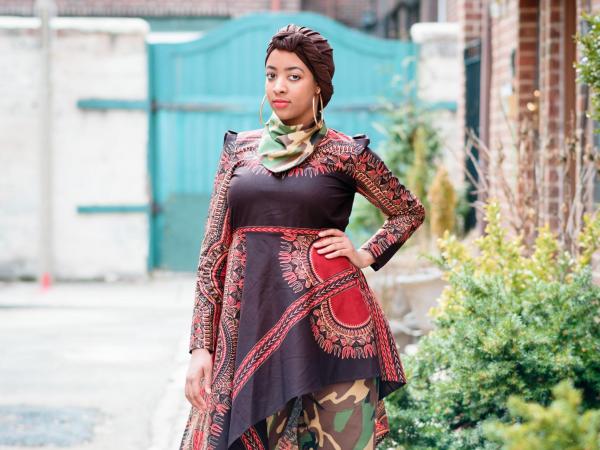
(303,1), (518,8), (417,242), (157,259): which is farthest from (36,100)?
(303,1)

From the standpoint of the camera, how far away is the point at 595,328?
407 cm

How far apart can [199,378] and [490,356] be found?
4.37ft

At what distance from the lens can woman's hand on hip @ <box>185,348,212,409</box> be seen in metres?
3.16

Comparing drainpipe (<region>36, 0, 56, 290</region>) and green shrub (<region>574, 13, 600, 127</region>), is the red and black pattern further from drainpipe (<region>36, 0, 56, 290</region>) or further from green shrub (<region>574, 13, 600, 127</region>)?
drainpipe (<region>36, 0, 56, 290</region>)

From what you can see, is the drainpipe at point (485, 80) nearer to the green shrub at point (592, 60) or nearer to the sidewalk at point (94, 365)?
the sidewalk at point (94, 365)

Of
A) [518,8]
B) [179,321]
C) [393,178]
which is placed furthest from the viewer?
[179,321]

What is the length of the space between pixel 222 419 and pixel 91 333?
594cm

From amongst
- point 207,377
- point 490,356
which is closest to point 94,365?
point 490,356

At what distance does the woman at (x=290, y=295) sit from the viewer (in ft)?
10.0

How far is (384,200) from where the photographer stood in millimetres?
3275

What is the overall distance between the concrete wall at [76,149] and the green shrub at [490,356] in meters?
7.61

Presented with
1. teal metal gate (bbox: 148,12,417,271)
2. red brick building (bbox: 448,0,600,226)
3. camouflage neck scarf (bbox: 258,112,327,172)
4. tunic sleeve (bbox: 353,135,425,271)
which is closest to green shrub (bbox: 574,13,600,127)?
tunic sleeve (bbox: 353,135,425,271)

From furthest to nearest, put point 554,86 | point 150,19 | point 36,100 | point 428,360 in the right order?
point 150,19
point 36,100
point 554,86
point 428,360

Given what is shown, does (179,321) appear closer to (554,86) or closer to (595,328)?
(554,86)
